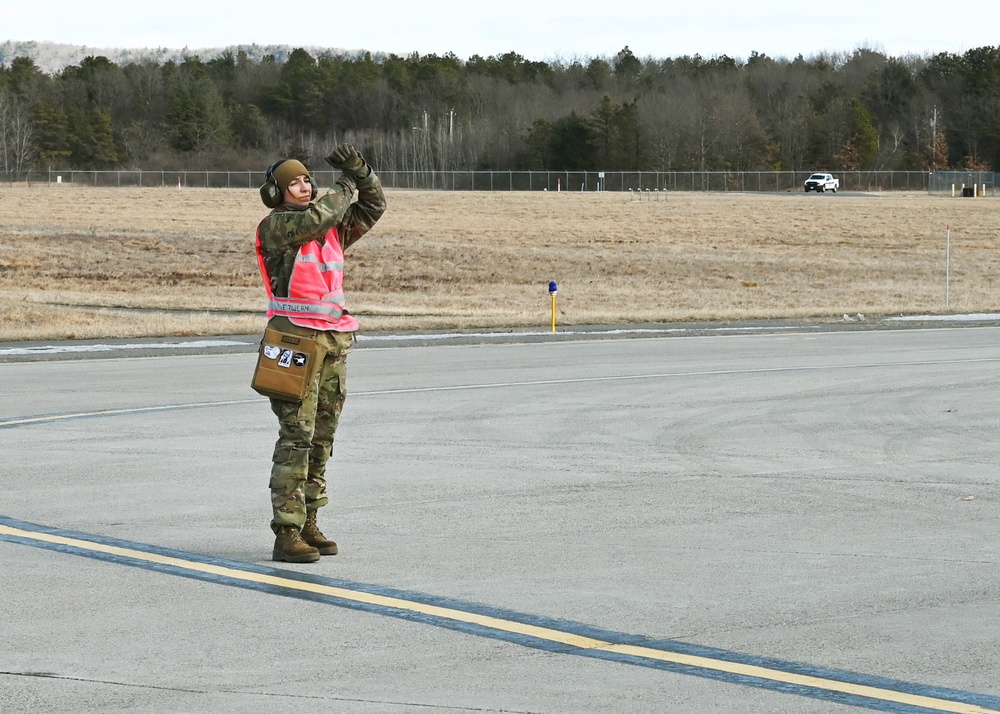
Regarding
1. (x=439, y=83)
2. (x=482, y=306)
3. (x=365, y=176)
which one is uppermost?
(x=439, y=83)

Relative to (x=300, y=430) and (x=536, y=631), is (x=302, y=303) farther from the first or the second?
(x=536, y=631)

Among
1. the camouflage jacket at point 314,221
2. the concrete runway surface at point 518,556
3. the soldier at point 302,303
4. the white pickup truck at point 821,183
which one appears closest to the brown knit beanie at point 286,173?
the soldier at point 302,303

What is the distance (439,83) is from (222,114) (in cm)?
3557

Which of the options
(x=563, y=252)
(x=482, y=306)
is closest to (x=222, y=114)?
(x=563, y=252)

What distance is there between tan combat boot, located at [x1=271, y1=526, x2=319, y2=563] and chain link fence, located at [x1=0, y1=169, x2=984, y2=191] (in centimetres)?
9948

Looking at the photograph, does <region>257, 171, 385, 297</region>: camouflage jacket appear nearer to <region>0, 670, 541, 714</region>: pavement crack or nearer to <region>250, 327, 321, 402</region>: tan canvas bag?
<region>250, 327, 321, 402</region>: tan canvas bag

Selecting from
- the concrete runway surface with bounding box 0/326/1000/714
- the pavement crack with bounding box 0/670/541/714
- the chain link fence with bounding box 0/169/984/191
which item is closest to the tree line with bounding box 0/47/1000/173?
the chain link fence with bounding box 0/169/984/191

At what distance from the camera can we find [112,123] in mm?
162125

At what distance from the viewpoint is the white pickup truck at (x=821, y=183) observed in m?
106

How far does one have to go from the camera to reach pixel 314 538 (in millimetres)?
8000

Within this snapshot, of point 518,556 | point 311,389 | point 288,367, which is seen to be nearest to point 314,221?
point 288,367

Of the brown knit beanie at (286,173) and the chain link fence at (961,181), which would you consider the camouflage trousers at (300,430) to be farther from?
the chain link fence at (961,181)

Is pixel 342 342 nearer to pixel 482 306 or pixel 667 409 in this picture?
pixel 667 409

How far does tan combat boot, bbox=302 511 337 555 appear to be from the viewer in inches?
315
